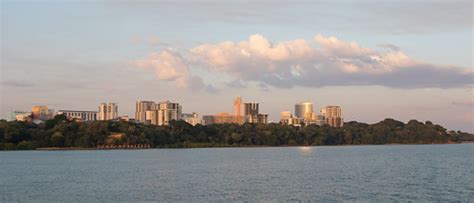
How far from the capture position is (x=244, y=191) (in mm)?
52062

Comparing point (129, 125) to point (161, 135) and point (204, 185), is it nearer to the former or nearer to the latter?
point (161, 135)

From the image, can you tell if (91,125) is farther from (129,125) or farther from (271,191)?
(271,191)

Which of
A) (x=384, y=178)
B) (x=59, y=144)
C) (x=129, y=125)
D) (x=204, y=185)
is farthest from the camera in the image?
(x=129, y=125)

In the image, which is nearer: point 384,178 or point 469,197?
point 469,197

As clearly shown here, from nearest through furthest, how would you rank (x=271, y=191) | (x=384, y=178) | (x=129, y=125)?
(x=271, y=191) → (x=384, y=178) → (x=129, y=125)

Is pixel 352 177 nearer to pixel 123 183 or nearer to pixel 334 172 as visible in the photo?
pixel 334 172

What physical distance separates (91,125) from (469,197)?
5839 inches

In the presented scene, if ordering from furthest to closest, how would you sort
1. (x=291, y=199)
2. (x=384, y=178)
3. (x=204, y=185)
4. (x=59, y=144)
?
1. (x=59, y=144)
2. (x=384, y=178)
3. (x=204, y=185)
4. (x=291, y=199)

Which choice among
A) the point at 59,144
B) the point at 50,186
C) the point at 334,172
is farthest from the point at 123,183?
the point at 59,144

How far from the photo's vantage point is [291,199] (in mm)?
46469

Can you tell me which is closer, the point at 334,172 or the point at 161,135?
the point at 334,172

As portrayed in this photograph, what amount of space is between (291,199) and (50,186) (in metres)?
24.3

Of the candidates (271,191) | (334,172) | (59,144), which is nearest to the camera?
(271,191)

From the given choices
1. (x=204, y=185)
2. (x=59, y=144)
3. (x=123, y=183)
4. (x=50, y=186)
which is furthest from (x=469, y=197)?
(x=59, y=144)
